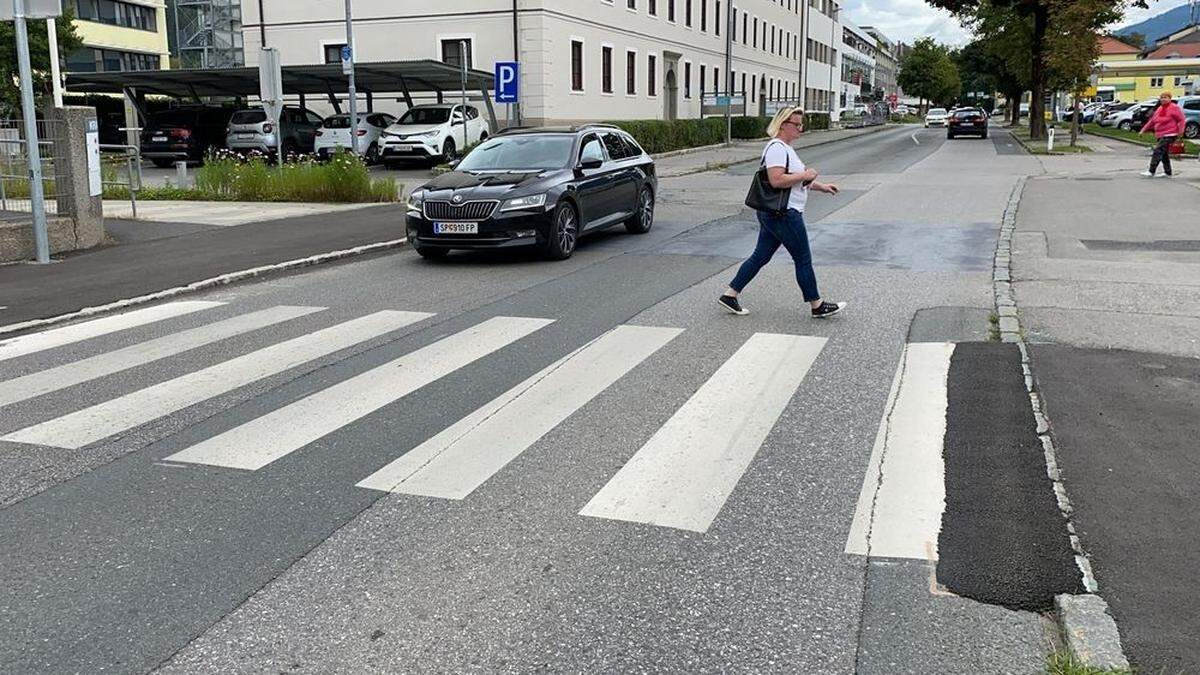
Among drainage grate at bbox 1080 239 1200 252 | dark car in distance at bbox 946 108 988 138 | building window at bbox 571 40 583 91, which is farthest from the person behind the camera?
dark car in distance at bbox 946 108 988 138

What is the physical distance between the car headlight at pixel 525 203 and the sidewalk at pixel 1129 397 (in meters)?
5.24

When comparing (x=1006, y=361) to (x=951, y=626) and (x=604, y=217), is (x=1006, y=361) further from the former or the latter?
(x=604, y=217)

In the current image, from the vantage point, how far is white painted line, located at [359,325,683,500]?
475cm

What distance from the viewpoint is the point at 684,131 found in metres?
42.0

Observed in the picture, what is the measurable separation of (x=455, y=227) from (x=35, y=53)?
45.6m

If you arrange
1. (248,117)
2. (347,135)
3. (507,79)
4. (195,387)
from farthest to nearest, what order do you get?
1. (347,135)
2. (248,117)
3. (507,79)
4. (195,387)

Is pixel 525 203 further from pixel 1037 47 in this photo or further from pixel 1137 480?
pixel 1037 47

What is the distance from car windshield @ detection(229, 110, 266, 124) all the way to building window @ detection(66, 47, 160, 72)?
1497 inches

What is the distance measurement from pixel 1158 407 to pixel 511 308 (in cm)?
523

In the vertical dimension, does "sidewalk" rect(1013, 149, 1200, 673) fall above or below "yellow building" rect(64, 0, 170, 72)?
below

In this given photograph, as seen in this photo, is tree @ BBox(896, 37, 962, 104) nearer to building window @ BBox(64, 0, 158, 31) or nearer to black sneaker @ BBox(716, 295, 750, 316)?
building window @ BBox(64, 0, 158, 31)

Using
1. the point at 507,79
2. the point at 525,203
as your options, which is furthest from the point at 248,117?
the point at 525,203

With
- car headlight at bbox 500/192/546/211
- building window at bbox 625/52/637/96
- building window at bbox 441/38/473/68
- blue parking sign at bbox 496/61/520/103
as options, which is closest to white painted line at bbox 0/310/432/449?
car headlight at bbox 500/192/546/211

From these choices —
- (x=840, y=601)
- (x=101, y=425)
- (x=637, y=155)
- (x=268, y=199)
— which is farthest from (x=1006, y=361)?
(x=268, y=199)
